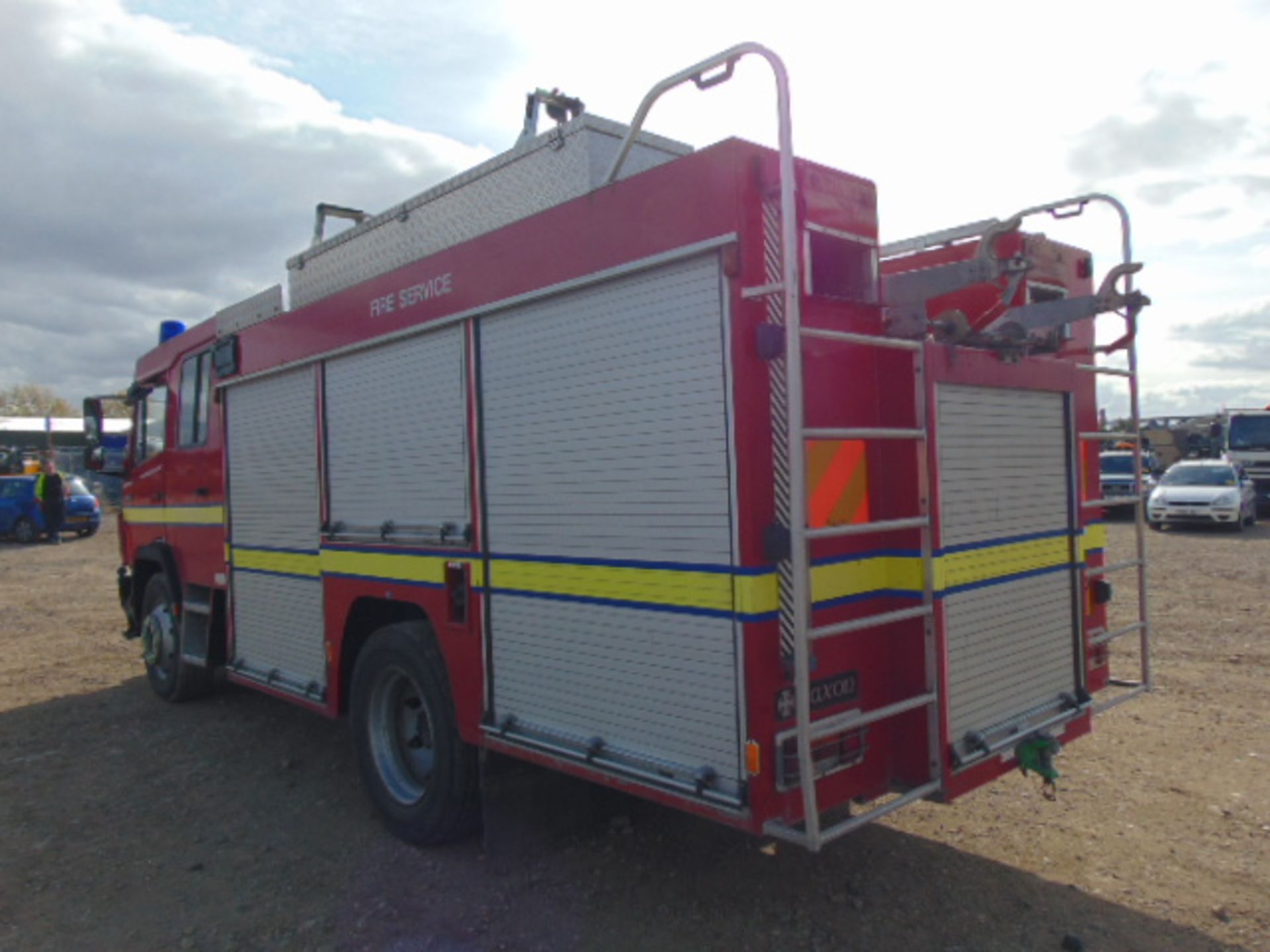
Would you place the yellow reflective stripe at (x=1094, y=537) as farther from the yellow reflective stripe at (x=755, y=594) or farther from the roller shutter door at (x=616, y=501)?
the roller shutter door at (x=616, y=501)

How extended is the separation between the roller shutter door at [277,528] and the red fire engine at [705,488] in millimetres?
240

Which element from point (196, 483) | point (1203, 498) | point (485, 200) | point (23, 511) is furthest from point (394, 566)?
point (23, 511)

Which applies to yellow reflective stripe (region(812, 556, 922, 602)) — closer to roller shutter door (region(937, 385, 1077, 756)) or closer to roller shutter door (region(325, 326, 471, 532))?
roller shutter door (region(937, 385, 1077, 756))

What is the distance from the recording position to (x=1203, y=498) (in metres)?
18.2

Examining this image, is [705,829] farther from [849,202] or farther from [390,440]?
[849,202]

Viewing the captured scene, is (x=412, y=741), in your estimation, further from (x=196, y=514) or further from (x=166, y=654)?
(x=166, y=654)

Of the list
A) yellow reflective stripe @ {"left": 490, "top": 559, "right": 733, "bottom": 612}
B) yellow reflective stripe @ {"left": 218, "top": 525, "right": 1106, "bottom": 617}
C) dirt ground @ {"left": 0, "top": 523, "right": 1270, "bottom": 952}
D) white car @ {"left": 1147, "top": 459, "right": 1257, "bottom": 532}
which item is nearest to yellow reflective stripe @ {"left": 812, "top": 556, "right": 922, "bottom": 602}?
yellow reflective stripe @ {"left": 218, "top": 525, "right": 1106, "bottom": 617}

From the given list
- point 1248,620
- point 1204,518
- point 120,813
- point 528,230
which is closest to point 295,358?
point 528,230

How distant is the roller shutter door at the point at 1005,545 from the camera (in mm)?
3553

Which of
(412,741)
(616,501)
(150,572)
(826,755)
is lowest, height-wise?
(412,741)

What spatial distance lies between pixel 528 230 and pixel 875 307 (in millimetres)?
1466

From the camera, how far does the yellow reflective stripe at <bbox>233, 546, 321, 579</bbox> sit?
17.9 feet

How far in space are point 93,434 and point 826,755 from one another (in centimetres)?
771

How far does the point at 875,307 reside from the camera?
3.61 metres
